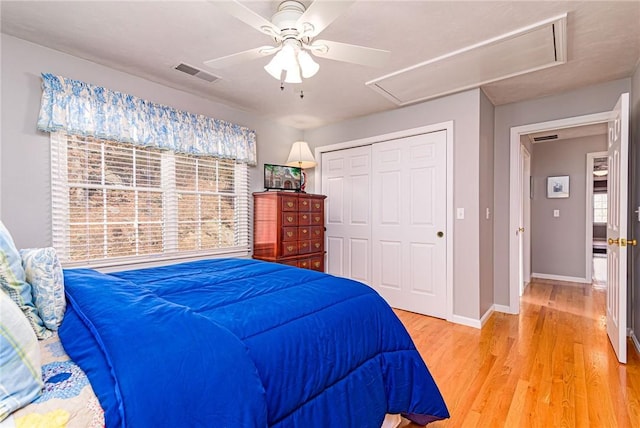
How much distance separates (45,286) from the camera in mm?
1124

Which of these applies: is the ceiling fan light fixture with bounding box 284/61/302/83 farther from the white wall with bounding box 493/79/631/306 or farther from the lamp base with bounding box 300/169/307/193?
the white wall with bounding box 493/79/631/306

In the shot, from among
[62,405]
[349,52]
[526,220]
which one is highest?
[349,52]

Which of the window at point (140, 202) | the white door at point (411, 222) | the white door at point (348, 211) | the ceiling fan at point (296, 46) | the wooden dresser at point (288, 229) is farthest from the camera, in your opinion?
the white door at point (348, 211)

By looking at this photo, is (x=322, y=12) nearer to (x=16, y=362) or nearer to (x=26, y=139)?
(x=16, y=362)

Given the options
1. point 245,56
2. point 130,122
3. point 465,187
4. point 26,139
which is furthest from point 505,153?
point 26,139

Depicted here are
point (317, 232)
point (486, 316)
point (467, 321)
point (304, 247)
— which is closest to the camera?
point (467, 321)

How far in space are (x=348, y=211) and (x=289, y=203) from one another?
964 millimetres

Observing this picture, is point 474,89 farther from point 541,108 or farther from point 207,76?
point 207,76

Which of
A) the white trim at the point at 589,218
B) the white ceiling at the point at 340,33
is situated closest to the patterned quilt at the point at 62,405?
the white ceiling at the point at 340,33

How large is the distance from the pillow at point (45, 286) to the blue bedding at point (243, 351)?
40 millimetres

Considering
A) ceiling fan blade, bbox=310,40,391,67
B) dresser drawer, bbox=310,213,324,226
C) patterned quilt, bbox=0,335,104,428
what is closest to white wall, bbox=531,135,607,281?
dresser drawer, bbox=310,213,324,226

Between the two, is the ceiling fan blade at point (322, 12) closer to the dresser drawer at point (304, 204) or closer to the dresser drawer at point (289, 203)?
the dresser drawer at point (289, 203)

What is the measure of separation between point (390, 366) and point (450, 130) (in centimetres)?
260

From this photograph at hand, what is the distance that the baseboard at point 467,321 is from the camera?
10.1ft
